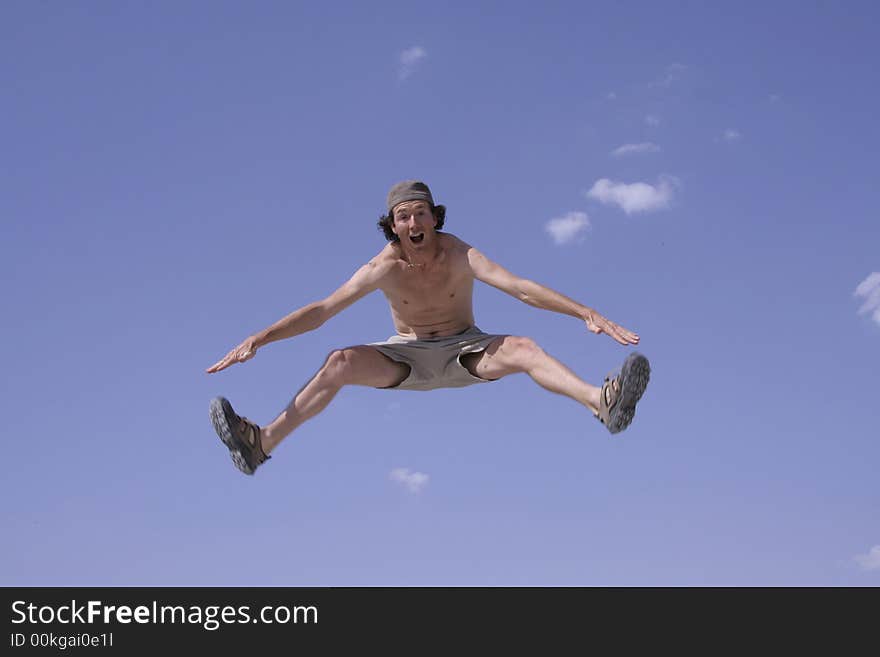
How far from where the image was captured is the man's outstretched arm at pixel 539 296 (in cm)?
971

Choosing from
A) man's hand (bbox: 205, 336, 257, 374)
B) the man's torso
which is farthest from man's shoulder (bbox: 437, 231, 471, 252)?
man's hand (bbox: 205, 336, 257, 374)

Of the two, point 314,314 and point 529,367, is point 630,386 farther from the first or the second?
point 314,314

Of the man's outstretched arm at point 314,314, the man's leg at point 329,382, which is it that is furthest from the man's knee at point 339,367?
the man's outstretched arm at point 314,314

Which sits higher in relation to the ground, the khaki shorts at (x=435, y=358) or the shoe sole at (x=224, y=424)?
the khaki shorts at (x=435, y=358)

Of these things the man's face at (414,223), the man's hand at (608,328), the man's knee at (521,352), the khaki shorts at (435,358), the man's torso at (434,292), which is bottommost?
the man's hand at (608,328)

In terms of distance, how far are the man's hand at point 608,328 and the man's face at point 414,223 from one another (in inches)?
91.1

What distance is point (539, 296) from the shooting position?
10570mm

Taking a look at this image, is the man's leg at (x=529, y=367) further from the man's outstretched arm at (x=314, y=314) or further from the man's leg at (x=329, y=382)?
the man's outstretched arm at (x=314, y=314)

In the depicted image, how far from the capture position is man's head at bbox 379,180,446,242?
37.1ft

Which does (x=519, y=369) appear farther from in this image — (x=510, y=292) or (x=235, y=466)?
(x=235, y=466)

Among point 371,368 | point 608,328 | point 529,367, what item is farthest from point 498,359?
point 608,328

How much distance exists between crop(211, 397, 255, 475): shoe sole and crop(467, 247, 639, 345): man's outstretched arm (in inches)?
126

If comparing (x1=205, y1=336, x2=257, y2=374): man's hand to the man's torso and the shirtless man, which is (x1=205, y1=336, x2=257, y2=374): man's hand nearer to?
the shirtless man

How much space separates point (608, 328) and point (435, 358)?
98.2 inches
